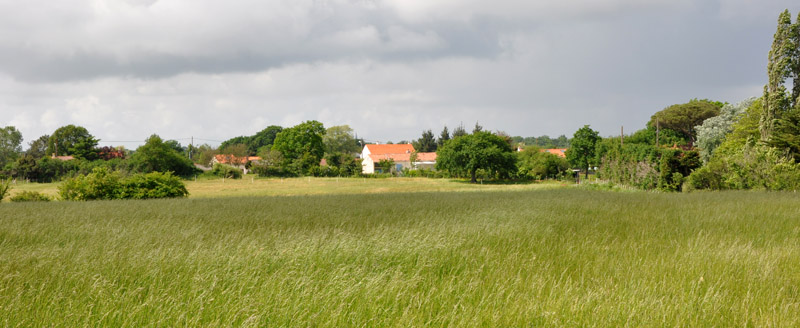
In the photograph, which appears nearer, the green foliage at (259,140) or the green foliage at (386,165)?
the green foliage at (386,165)

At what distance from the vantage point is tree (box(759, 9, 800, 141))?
24.0 metres

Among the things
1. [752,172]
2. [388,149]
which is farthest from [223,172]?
[752,172]

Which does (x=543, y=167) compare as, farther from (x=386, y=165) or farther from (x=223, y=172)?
(x=223, y=172)

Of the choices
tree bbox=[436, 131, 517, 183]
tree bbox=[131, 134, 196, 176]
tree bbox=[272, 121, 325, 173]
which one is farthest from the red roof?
tree bbox=[131, 134, 196, 176]

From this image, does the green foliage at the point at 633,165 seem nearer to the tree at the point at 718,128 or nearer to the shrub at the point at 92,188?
the tree at the point at 718,128

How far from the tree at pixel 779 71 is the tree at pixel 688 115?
3338 cm

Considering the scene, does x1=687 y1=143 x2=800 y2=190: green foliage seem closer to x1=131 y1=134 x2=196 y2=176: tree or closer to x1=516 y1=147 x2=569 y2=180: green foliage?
x1=516 y1=147 x2=569 y2=180: green foliage

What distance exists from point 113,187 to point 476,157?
34.4 m

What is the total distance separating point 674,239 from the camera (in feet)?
23.7

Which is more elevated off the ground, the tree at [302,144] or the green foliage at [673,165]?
the tree at [302,144]

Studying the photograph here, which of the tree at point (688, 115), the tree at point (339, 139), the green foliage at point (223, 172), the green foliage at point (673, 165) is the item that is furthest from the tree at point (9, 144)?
the tree at point (688, 115)

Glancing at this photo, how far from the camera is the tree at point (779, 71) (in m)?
24.0

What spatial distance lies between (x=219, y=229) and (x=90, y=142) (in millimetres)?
70700

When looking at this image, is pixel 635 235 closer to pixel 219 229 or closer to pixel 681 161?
Result: pixel 219 229
